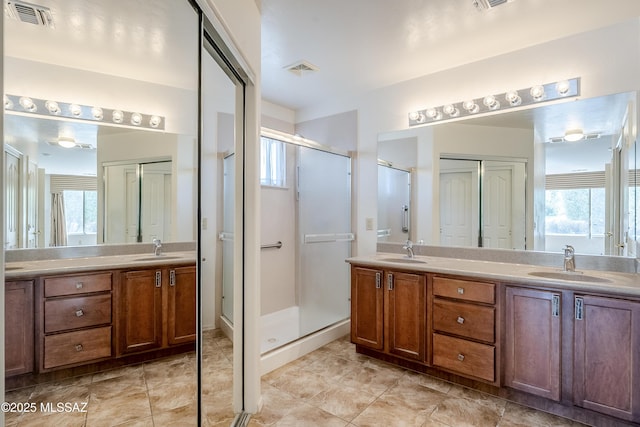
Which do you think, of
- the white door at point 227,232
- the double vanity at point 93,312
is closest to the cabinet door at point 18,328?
the double vanity at point 93,312

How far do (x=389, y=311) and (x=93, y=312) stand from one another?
2.17m

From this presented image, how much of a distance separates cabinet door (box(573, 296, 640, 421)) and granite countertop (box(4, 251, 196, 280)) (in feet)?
7.08

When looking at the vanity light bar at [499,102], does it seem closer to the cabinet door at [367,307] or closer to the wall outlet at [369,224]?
the wall outlet at [369,224]

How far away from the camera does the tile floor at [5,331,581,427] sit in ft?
2.60

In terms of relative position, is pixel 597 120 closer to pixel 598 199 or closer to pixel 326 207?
pixel 598 199

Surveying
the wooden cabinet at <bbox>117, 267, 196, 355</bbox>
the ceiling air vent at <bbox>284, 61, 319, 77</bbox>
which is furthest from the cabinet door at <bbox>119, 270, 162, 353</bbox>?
the ceiling air vent at <bbox>284, 61, 319, 77</bbox>

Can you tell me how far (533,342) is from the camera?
1.99 meters

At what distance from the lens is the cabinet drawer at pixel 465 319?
2.15 metres

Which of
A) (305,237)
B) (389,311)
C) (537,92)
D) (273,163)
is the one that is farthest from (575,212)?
(273,163)

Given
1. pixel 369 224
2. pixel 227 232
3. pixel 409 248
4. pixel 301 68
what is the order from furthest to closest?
pixel 369 224, pixel 409 248, pixel 301 68, pixel 227 232

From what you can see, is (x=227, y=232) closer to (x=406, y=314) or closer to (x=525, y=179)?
(x=406, y=314)

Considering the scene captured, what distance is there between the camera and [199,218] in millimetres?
1378

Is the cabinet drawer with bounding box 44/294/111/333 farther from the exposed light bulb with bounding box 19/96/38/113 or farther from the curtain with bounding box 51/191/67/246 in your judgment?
the exposed light bulb with bounding box 19/96/38/113

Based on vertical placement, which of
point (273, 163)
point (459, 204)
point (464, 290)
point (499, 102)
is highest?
point (499, 102)
